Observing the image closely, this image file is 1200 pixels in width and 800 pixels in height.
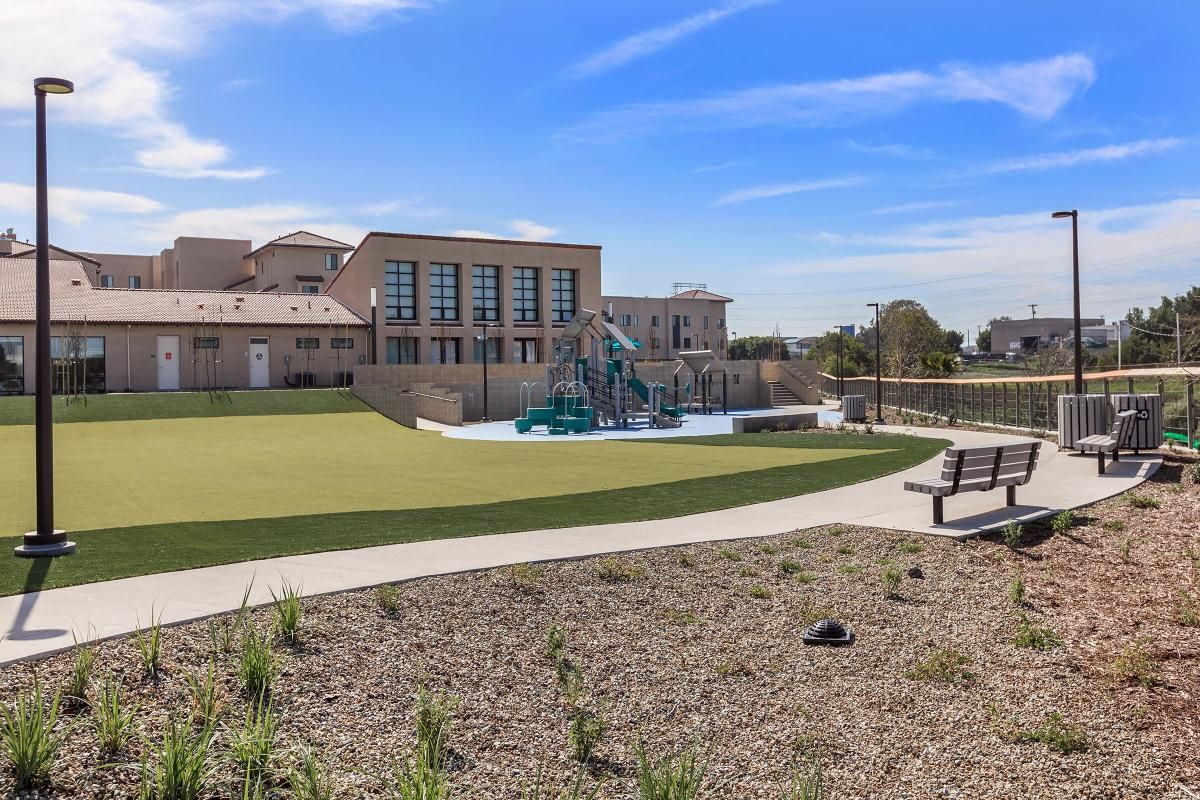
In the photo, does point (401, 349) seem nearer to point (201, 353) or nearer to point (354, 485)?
point (201, 353)

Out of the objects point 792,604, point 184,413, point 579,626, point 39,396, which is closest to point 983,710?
point 792,604

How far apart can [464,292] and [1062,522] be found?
50333mm

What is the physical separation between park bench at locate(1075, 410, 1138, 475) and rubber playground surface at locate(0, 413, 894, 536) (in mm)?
5294

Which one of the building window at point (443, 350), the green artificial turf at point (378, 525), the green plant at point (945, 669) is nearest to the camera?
the green plant at point (945, 669)

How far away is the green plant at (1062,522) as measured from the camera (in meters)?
11.7

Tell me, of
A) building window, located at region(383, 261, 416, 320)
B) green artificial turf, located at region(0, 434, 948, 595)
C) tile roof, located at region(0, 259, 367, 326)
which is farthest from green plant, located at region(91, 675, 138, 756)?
building window, located at region(383, 261, 416, 320)

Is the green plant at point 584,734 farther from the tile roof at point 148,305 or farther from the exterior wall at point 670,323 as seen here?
A: the exterior wall at point 670,323

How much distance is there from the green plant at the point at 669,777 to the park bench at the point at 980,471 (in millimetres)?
7446

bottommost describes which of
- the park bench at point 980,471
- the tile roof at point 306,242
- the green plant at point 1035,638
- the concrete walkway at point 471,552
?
the green plant at point 1035,638

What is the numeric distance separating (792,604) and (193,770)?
17.4ft

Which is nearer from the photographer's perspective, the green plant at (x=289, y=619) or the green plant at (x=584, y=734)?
the green plant at (x=584, y=734)

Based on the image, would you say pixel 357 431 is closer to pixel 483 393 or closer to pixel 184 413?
pixel 184 413

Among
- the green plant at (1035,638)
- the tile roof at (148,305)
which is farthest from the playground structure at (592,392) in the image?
the green plant at (1035,638)

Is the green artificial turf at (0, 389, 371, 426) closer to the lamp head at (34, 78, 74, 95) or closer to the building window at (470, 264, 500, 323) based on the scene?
the building window at (470, 264, 500, 323)
